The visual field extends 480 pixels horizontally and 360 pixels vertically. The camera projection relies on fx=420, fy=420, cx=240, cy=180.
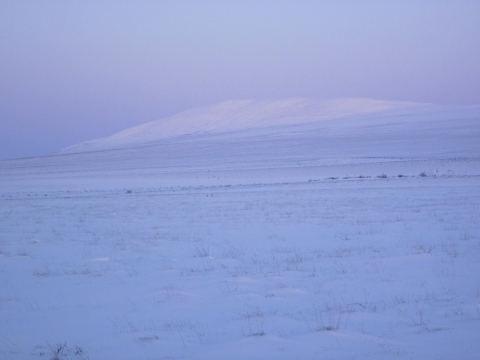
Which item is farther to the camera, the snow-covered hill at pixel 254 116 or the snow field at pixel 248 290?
the snow-covered hill at pixel 254 116

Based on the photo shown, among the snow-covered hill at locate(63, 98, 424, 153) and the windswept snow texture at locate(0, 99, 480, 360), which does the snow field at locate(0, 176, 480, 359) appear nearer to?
the windswept snow texture at locate(0, 99, 480, 360)

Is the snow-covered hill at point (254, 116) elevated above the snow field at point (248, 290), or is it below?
above

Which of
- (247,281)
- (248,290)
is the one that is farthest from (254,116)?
(248,290)

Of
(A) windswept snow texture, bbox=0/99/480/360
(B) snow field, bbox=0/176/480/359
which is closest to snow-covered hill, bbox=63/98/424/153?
(A) windswept snow texture, bbox=0/99/480/360

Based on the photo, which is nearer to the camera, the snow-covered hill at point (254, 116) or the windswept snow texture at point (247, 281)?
the windswept snow texture at point (247, 281)

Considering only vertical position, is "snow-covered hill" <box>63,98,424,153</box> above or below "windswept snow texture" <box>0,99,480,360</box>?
above

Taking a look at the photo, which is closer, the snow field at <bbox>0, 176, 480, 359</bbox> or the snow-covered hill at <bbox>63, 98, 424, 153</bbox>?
the snow field at <bbox>0, 176, 480, 359</bbox>

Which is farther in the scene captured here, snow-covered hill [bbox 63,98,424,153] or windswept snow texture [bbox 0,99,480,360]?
snow-covered hill [bbox 63,98,424,153]

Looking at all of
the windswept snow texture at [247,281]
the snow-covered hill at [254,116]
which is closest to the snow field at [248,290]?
the windswept snow texture at [247,281]

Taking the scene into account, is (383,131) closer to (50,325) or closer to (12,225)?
(12,225)

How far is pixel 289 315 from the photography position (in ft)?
16.4

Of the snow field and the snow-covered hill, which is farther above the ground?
the snow-covered hill

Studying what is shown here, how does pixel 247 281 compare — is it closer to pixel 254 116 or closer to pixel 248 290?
pixel 248 290

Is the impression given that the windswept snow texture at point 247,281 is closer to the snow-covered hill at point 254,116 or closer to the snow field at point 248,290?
the snow field at point 248,290
